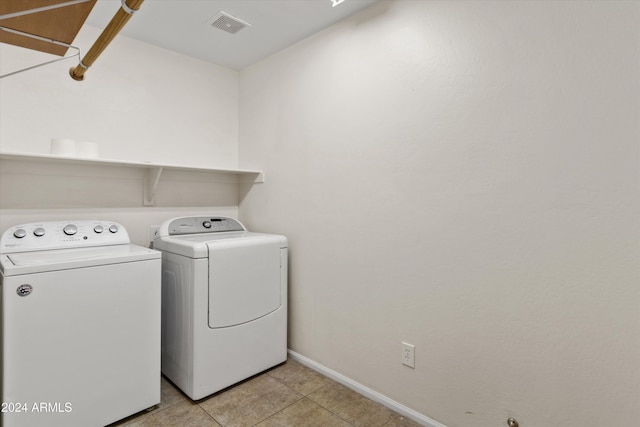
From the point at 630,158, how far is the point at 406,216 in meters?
0.89

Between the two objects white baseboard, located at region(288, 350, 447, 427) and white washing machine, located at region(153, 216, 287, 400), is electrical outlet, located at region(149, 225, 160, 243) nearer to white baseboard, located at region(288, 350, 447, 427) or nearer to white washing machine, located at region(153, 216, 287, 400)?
white washing machine, located at region(153, 216, 287, 400)

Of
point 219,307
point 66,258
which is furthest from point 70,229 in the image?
point 219,307

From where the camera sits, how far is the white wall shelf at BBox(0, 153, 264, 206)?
1.75 meters

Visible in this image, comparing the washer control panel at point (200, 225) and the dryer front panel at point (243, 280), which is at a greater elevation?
the washer control panel at point (200, 225)

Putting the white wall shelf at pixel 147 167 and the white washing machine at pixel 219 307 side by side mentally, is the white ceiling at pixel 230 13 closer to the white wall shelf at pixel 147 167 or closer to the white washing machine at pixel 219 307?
the white wall shelf at pixel 147 167

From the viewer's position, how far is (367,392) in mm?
1930

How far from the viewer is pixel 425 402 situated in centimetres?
169

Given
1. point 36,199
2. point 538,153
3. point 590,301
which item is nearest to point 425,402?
point 590,301

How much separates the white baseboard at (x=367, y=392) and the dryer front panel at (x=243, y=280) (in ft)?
1.45

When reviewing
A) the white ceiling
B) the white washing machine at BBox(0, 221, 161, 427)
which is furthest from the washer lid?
the white ceiling

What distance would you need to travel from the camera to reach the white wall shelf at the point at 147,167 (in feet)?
5.73

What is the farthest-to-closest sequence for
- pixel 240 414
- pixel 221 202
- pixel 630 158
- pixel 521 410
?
pixel 221 202
pixel 240 414
pixel 521 410
pixel 630 158

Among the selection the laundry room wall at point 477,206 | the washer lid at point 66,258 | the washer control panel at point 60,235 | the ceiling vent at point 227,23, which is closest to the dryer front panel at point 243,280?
the laundry room wall at point 477,206

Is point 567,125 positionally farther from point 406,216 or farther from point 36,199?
point 36,199
